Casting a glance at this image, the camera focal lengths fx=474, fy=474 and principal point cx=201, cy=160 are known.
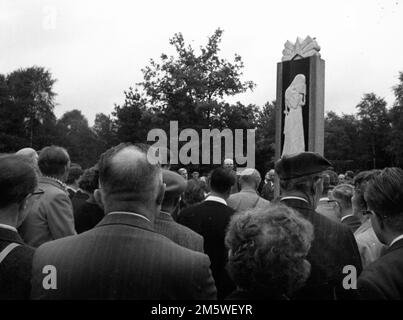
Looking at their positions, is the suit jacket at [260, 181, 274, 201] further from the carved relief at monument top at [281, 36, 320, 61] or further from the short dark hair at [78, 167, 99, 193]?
the short dark hair at [78, 167, 99, 193]

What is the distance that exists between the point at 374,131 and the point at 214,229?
6998cm

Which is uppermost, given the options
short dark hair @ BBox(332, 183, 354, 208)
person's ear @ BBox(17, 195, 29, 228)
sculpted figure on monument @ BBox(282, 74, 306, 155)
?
sculpted figure on monument @ BBox(282, 74, 306, 155)

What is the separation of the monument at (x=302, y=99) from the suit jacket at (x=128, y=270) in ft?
30.0

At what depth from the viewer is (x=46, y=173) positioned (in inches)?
158

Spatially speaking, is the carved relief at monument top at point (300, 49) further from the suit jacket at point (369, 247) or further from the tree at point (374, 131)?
→ the tree at point (374, 131)

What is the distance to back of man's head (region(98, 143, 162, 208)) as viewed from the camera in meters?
2.00

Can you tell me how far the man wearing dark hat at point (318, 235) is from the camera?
2.50 m

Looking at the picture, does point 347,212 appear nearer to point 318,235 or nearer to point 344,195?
point 344,195

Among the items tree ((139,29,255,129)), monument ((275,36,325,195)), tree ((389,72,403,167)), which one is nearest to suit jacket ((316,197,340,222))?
monument ((275,36,325,195))

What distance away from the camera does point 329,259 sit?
253 centimetres

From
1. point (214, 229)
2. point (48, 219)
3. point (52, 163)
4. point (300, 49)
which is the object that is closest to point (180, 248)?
point (214, 229)

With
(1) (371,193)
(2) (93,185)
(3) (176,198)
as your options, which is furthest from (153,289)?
(2) (93,185)

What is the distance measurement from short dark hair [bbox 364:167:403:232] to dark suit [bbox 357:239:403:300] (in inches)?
10.2
